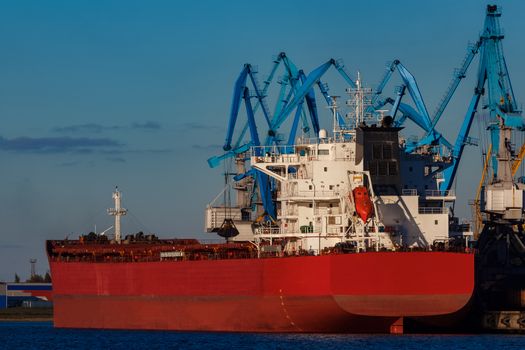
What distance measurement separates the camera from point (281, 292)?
55.9m

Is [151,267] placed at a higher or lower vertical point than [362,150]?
lower

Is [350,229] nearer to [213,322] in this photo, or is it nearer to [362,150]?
[362,150]

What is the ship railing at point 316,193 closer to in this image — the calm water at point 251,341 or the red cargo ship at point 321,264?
the red cargo ship at point 321,264

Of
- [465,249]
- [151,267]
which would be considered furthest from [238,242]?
[465,249]

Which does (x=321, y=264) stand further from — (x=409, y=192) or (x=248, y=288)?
(x=409, y=192)

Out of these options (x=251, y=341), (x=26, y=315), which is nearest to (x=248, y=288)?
(x=251, y=341)

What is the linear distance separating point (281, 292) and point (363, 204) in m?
4.96

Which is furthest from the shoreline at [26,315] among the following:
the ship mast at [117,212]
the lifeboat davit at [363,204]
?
the lifeboat davit at [363,204]

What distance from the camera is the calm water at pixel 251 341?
50.4 metres

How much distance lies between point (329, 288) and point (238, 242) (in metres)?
12.9

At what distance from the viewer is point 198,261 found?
60312 millimetres

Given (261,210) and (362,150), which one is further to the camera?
(261,210)

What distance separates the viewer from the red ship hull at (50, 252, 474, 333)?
174ft

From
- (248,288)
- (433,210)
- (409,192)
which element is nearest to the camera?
(248,288)
